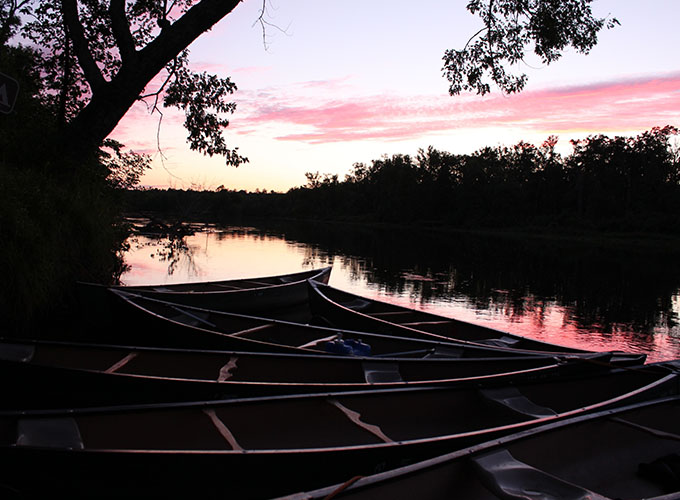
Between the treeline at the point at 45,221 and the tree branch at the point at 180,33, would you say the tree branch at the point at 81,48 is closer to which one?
the tree branch at the point at 180,33

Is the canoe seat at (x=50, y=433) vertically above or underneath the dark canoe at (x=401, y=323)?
above

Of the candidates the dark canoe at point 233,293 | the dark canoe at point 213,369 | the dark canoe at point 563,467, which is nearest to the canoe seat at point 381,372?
the dark canoe at point 213,369

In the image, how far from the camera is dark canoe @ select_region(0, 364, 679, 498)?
2.82 m

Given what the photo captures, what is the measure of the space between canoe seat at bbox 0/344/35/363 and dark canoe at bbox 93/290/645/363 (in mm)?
1806

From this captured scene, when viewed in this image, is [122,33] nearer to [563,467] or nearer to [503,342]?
[503,342]

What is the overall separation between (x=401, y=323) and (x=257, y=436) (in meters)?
4.97

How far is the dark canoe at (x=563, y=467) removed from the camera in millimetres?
2607

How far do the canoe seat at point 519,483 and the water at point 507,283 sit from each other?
326 inches

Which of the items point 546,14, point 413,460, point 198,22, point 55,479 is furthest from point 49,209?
point 546,14

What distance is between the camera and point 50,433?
3139 millimetres

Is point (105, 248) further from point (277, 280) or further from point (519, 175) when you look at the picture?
point (519, 175)

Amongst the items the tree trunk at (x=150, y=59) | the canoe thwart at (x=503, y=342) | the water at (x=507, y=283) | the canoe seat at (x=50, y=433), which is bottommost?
the water at (x=507, y=283)

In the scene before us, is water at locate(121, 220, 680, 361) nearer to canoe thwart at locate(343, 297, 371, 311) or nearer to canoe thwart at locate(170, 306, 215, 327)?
canoe thwart at locate(343, 297, 371, 311)

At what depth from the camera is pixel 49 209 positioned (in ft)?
25.7
